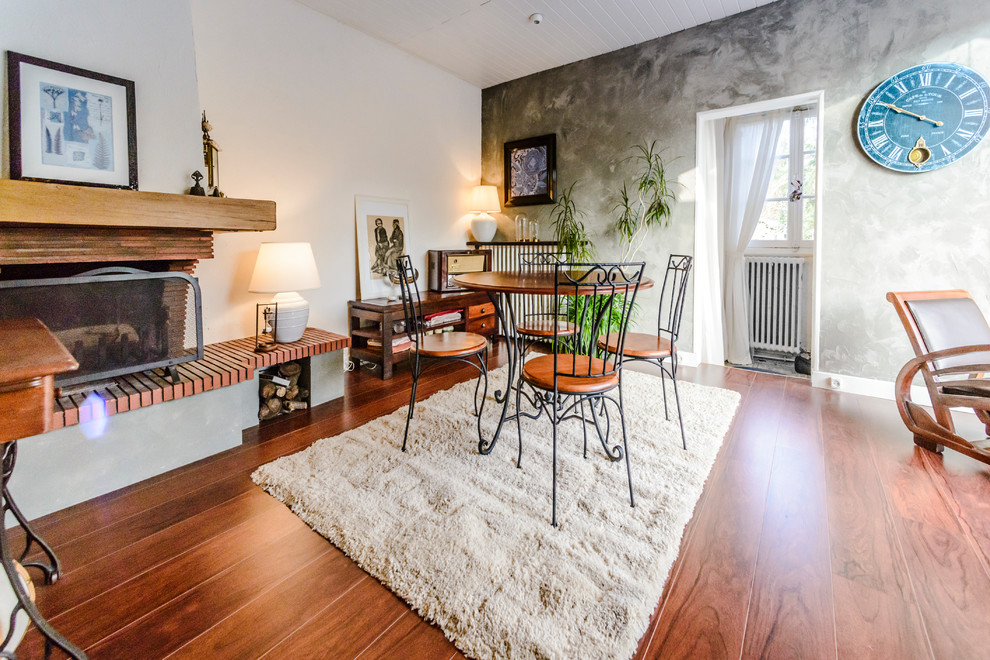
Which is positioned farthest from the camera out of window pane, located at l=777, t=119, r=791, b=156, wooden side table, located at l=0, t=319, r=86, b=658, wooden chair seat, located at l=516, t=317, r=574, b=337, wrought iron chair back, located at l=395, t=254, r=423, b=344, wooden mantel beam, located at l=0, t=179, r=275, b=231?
window pane, located at l=777, t=119, r=791, b=156

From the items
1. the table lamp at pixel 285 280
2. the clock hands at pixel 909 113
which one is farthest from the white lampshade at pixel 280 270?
the clock hands at pixel 909 113

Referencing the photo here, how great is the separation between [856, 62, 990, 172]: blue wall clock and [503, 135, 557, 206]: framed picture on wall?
237 centimetres

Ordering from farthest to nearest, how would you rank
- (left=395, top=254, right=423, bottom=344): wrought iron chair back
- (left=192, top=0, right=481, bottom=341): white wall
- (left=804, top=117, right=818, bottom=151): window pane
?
(left=804, top=117, right=818, bottom=151): window pane
(left=192, top=0, right=481, bottom=341): white wall
(left=395, top=254, right=423, bottom=344): wrought iron chair back

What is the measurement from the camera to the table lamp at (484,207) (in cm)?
468

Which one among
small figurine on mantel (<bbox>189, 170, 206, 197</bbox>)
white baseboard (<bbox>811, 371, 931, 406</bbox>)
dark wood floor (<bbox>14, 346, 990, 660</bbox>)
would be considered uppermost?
small figurine on mantel (<bbox>189, 170, 206, 197</bbox>)

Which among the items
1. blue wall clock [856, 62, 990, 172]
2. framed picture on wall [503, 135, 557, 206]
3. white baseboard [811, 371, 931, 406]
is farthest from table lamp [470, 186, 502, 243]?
white baseboard [811, 371, 931, 406]

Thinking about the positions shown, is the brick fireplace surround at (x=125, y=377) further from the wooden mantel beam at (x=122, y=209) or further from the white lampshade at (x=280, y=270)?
the white lampshade at (x=280, y=270)

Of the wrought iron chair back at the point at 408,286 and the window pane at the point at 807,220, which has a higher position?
the window pane at the point at 807,220

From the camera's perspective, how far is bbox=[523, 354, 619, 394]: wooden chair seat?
5.79 ft

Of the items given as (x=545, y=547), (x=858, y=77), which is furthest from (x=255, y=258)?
(x=858, y=77)

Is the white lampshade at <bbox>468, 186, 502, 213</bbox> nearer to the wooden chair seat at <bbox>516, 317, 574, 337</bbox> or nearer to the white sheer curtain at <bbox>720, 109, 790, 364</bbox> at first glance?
the wooden chair seat at <bbox>516, 317, 574, 337</bbox>

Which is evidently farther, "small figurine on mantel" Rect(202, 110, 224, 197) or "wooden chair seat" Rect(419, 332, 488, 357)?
"small figurine on mantel" Rect(202, 110, 224, 197)

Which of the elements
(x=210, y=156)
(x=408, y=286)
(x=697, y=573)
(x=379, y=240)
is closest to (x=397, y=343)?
(x=379, y=240)

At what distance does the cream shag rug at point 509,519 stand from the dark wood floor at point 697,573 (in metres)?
0.07
